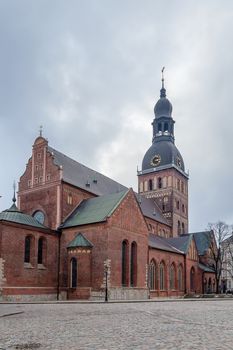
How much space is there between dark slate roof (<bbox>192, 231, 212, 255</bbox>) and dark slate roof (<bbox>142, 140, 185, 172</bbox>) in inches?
563

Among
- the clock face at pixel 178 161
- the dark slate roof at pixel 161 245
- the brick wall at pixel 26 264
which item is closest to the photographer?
the brick wall at pixel 26 264

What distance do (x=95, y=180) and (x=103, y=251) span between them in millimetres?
15519

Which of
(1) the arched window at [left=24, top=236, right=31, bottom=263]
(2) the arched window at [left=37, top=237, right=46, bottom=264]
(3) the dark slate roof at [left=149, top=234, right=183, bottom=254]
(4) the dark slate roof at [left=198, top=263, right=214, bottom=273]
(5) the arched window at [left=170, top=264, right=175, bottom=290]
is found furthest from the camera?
(4) the dark slate roof at [left=198, top=263, right=214, bottom=273]

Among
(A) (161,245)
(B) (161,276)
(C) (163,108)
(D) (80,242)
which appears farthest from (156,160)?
(D) (80,242)

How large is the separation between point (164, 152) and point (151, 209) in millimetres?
11048

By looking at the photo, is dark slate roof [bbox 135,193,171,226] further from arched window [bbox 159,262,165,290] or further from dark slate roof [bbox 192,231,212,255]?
arched window [bbox 159,262,165,290]

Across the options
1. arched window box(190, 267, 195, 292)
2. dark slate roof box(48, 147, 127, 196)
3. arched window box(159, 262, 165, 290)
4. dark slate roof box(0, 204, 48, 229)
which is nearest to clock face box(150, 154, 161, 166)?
dark slate roof box(48, 147, 127, 196)

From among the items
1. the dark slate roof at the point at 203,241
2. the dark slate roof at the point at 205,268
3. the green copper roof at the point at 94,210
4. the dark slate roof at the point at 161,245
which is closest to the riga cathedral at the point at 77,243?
the green copper roof at the point at 94,210

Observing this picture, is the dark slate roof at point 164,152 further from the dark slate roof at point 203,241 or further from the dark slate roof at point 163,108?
the dark slate roof at point 203,241

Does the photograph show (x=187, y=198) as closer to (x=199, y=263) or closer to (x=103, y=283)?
(x=199, y=263)

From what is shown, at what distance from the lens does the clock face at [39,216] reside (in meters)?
50.9

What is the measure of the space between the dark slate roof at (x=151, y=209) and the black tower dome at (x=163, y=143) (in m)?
7.20

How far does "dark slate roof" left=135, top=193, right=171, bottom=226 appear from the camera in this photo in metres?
69.9

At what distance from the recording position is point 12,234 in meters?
43.0
